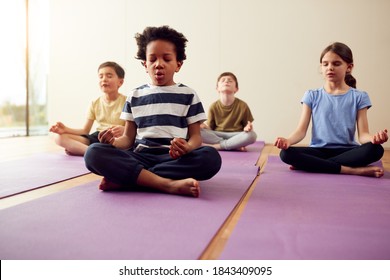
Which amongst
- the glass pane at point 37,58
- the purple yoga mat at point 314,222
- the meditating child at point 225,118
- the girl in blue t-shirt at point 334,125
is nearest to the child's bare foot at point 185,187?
the purple yoga mat at point 314,222

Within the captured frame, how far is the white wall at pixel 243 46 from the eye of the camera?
3822 mm

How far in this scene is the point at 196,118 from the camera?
1591mm

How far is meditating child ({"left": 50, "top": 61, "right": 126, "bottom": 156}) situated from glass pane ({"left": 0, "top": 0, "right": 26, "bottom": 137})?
1.91 meters

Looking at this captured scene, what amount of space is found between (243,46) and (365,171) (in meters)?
2.46

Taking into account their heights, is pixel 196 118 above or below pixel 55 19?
below

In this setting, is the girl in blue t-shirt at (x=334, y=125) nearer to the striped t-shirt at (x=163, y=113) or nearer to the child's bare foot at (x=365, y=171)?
the child's bare foot at (x=365, y=171)

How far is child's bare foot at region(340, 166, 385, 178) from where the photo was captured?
190cm

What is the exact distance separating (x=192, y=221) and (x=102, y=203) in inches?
14.5

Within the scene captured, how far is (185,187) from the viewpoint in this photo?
138 cm

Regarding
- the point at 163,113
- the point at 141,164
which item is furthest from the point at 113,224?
the point at 163,113

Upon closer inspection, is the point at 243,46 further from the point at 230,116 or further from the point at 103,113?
the point at 103,113

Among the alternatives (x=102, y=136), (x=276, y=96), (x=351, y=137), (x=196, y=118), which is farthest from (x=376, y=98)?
(x=102, y=136)

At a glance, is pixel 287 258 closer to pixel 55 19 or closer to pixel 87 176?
pixel 87 176

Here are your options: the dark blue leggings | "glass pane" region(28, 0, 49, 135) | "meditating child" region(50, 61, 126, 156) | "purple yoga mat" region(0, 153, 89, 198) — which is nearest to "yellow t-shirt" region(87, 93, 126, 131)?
"meditating child" region(50, 61, 126, 156)
